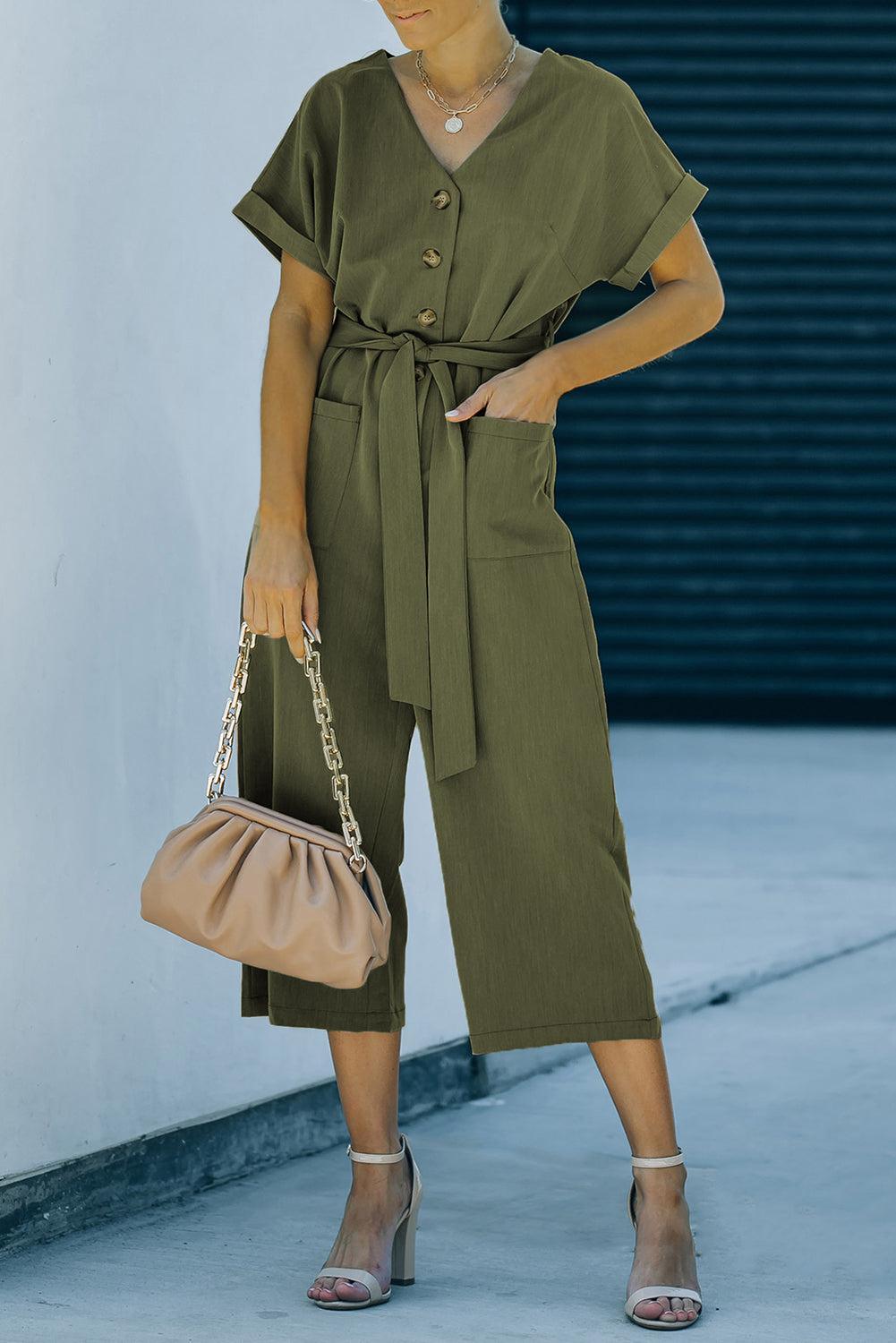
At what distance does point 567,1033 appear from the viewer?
6.68 feet

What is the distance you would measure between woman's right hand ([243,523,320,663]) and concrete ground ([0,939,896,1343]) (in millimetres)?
740

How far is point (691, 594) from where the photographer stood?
8219 mm

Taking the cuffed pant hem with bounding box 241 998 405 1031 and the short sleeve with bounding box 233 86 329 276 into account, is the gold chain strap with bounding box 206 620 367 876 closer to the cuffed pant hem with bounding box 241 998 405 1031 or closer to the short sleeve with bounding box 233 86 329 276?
the cuffed pant hem with bounding box 241 998 405 1031

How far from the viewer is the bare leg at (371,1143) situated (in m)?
2.11

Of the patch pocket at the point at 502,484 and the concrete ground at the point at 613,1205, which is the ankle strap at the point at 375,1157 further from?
the patch pocket at the point at 502,484

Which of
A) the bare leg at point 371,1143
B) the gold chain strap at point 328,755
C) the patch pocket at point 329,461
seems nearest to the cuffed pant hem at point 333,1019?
the bare leg at point 371,1143

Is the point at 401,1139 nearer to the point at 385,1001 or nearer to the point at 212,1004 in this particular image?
the point at 385,1001

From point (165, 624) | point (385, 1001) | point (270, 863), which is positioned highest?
point (165, 624)

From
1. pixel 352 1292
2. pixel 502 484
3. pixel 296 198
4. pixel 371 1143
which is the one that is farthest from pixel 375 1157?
pixel 296 198

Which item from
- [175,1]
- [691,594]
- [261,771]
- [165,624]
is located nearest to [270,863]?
[261,771]

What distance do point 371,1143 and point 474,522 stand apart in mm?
734

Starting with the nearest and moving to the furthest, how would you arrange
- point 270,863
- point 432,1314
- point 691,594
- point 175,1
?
point 270,863 < point 432,1314 < point 175,1 < point 691,594

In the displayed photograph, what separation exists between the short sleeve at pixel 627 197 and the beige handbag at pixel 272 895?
68 cm

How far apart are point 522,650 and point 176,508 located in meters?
0.67
